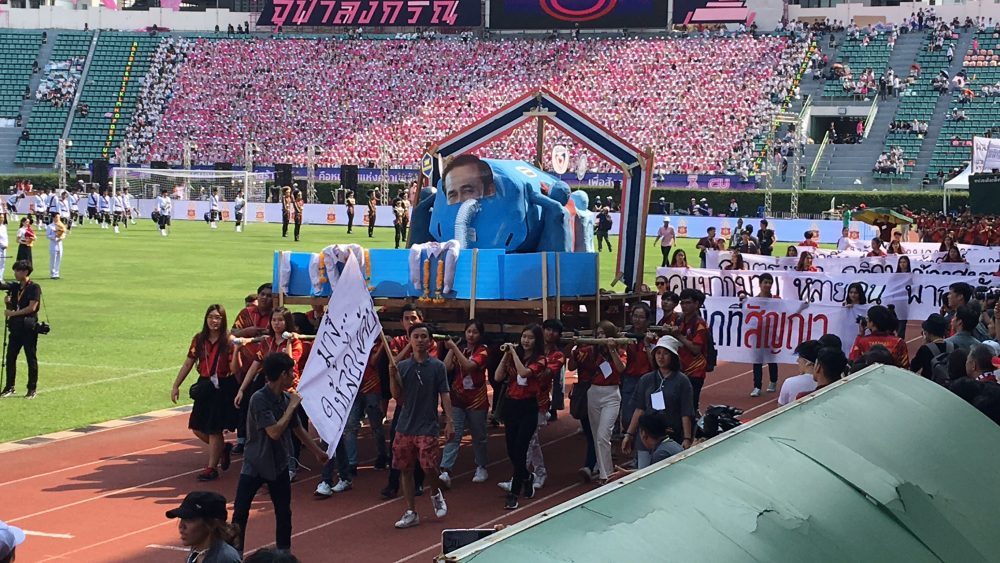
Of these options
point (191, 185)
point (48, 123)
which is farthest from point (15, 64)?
point (191, 185)

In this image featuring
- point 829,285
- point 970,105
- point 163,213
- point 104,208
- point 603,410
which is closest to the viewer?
point 603,410

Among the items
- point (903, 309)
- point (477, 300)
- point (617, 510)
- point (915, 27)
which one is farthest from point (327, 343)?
point (915, 27)

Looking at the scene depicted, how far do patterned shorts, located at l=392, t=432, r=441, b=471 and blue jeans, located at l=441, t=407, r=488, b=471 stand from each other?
5.20 feet

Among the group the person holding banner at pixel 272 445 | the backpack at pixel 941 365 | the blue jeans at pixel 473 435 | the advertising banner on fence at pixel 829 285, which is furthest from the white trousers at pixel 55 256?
the backpack at pixel 941 365

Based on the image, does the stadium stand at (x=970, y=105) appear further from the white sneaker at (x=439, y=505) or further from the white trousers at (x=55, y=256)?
the white sneaker at (x=439, y=505)

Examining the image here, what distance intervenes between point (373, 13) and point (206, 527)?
244ft

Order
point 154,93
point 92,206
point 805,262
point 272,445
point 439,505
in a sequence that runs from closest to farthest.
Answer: point 272,445 → point 439,505 → point 805,262 → point 92,206 → point 154,93

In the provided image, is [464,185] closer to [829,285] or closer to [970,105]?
[829,285]

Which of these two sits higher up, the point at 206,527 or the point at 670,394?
the point at 670,394

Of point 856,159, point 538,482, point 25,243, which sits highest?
point 856,159

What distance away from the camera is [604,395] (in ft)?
40.1

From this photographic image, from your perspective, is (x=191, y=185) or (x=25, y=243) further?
(x=191, y=185)

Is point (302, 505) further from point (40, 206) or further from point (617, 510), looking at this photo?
point (40, 206)

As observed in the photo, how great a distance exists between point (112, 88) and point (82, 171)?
9372mm
